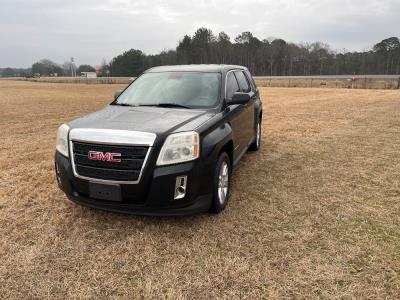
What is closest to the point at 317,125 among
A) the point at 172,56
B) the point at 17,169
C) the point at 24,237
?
the point at 17,169

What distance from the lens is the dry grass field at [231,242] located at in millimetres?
2838

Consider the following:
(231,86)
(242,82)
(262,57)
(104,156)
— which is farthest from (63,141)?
(262,57)

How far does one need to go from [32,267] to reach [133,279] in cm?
96

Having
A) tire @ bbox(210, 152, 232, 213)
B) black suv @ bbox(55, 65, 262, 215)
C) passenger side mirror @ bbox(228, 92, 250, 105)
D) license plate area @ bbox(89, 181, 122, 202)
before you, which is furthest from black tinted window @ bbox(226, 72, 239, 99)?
license plate area @ bbox(89, 181, 122, 202)

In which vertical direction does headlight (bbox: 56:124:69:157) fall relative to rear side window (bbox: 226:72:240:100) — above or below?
below

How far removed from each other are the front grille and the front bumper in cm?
9

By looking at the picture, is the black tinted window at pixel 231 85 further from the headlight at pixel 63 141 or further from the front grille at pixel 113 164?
the headlight at pixel 63 141

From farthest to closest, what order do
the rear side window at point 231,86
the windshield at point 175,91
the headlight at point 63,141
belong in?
the rear side window at point 231,86
the windshield at point 175,91
the headlight at point 63,141

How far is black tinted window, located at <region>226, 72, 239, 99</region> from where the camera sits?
482 cm

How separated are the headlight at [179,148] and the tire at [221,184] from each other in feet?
1.49

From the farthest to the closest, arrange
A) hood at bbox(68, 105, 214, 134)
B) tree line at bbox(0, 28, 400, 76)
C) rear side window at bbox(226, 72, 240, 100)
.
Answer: tree line at bbox(0, 28, 400, 76), rear side window at bbox(226, 72, 240, 100), hood at bbox(68, 105, 214, 134)

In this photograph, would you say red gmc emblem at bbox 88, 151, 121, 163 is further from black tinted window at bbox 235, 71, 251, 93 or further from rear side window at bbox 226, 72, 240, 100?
black tinted window at bbox 235, 71, 251, 93

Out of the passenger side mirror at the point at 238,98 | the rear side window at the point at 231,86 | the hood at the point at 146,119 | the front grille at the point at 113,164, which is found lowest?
the front grille at the point at 113,164

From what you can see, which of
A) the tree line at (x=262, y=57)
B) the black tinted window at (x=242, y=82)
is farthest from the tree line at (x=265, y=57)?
the black tinted window at (x=242, y=82)
